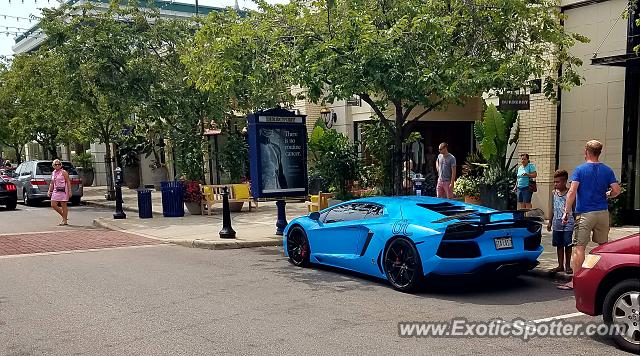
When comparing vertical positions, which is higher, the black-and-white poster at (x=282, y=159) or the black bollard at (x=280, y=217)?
the black-and-white poster at (x=282, y=159)

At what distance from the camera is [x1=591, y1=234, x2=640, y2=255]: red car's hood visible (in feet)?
16.0

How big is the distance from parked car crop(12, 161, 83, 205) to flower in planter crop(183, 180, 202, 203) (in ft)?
26.7

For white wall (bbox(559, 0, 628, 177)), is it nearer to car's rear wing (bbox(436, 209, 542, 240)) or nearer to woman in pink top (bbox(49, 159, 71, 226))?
car's rear wing (bbox(436, 209, 542, 240))

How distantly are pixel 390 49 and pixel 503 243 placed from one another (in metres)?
3.66

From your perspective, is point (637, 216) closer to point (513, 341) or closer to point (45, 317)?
point (513, 341)

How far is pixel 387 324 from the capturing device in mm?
5797

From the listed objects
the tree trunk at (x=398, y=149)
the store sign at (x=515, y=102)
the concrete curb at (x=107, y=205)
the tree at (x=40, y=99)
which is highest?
the tree at (x=40, y=99)

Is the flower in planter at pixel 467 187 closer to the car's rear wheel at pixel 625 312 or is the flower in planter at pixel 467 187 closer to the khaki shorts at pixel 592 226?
the khaki shorts at pixel 592 226

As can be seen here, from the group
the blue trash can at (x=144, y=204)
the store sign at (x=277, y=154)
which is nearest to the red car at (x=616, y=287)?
the store sign at (x=277, y=154)

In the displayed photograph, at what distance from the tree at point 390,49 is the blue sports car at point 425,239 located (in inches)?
80.9

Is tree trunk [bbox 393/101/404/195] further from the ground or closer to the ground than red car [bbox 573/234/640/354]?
further from the ground

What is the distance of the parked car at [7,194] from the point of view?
20.3 m

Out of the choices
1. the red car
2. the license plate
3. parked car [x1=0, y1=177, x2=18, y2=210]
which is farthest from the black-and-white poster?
parked car [x1=0, y1=177, x2=18, y2=210]

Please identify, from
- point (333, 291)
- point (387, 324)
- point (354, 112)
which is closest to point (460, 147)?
point (354, 112)
